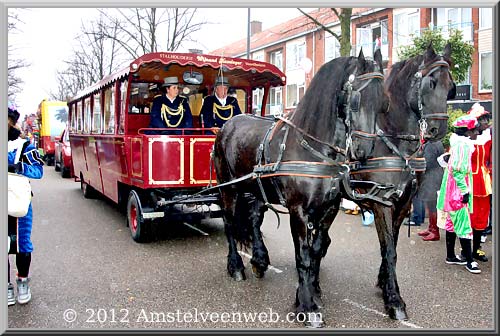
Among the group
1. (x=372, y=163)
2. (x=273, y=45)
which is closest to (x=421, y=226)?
(x=372, y=163)

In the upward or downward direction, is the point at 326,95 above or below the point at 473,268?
above

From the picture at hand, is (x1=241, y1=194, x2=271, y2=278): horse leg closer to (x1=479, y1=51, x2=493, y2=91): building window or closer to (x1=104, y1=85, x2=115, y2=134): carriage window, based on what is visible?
(x1=104, y1=85, x2=115, y2=134): carriage window

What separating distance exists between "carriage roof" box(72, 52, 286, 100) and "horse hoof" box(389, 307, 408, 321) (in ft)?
13.3

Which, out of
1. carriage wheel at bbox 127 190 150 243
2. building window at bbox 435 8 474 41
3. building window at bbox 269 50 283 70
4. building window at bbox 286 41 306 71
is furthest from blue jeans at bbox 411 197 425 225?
building window at bbox 269 50 283 70

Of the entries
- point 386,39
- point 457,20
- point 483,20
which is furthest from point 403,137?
point 386,39

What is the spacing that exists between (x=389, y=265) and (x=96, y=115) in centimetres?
712

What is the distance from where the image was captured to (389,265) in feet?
14.6

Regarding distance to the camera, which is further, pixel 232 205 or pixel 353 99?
pixel 232 205

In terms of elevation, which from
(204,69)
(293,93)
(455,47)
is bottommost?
(204,69)

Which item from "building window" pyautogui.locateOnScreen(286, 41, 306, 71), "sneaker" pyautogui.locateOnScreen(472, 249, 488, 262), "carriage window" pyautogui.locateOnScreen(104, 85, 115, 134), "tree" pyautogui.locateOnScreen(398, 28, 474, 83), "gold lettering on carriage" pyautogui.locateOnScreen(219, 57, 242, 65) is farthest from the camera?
"building window" pyautogui.locateOnScreen(286, 41, 306, 71)

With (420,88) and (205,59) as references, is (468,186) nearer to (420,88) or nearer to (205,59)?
(420,88)

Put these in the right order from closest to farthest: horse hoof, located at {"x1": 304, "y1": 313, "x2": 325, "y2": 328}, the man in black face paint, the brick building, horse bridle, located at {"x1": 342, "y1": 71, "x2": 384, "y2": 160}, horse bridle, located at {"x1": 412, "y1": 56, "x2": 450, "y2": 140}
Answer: horse bridle, located at {"x1": 342, "y1": 71, "x2": 384, "y2": 160}, horse hoof, located at {"x1": 304, "y1": 313, "x2": 325, "y2": 328}, the man in black face paint, horse bridle, located at {"x1": 412, "y1": 56, "x2": 450, "y2": 140}, the brick building

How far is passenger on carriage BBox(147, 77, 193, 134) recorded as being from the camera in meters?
7.10

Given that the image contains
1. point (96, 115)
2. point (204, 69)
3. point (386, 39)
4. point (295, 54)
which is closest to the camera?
point (204, 69)
